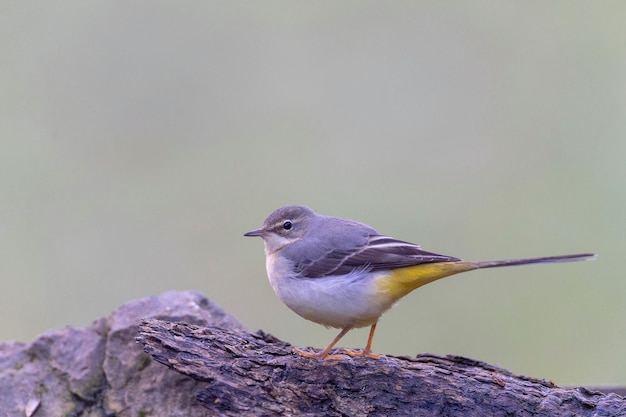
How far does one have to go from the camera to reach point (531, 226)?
9641 mm

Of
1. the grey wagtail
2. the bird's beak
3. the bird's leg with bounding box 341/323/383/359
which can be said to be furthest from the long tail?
the bird's beak

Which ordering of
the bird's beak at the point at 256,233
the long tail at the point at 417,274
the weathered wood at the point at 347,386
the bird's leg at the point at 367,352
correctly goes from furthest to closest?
the bird's beak at the point at 256,233, the bird's leg at the point at 367,352, the long tail at the point at 417,274, the weathered wood at the point at 347,386

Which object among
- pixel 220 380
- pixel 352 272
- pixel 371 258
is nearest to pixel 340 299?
pixel 352 272

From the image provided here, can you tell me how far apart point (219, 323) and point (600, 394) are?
266 cm

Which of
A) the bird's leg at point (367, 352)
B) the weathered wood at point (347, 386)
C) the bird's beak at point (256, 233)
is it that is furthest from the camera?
the bird's beak at point (256, 233)

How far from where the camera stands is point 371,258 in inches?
193

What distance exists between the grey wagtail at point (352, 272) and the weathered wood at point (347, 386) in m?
0.28

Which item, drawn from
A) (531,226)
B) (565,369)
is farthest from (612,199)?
(565,369)

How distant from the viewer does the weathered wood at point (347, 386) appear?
4.38 m

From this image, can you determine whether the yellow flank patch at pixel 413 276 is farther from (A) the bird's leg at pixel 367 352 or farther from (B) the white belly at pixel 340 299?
(A) the bird's leg at pixel 367 352

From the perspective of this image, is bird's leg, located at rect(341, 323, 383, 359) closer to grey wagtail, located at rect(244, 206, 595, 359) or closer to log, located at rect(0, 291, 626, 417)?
grey wagtail, located at rect(244, 206, 595, 359)

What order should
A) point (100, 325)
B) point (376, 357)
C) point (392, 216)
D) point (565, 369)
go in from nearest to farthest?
point (376, 357)
point (100, 325)
point (565, 369)
point (392, 216)

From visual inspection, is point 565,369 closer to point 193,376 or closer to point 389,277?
point 389,277

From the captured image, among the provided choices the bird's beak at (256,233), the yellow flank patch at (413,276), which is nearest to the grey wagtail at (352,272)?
the yellow flank patch at (413,276)
